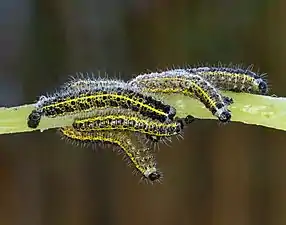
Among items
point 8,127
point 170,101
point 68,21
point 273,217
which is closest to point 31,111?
point 8,127

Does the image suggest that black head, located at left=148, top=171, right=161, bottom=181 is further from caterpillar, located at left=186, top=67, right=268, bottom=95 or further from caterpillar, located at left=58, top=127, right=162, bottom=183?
caterpillar, located at left=186, top=67, right=268, bottom=95

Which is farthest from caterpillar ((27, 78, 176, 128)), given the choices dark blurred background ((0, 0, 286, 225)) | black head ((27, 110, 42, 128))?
dark blurred background ((0, 0, 286, 225))

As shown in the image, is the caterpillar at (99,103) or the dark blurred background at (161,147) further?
the dark blurred background at (161,147)

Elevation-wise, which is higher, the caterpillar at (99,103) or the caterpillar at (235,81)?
the caterpillar at (235,81)

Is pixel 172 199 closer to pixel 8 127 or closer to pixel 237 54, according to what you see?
pixel 237 54

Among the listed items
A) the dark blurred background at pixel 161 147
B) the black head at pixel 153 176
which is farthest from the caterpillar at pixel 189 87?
the dark blurred background at pixel 161 147

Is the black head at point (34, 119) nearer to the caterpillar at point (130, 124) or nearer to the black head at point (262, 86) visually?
the caterpillar at point (130, 124)
